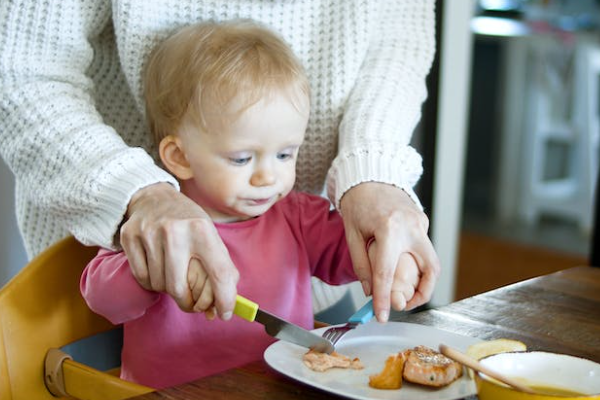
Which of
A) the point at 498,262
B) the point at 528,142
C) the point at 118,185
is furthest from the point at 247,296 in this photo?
the point at 528,142

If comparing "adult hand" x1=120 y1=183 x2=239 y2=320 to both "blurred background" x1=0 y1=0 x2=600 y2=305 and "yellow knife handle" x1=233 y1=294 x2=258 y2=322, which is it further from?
"blurred background" x1=0 y1=0 x2=600 y2=305

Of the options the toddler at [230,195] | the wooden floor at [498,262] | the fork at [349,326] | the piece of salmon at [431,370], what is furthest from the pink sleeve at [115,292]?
the wooden floor at [498,262]

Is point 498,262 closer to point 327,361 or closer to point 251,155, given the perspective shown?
point 251,155

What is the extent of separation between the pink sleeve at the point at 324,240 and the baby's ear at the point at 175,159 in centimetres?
16

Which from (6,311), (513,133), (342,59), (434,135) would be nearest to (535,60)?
(513,133)

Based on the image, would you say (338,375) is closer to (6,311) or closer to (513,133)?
(6,311)

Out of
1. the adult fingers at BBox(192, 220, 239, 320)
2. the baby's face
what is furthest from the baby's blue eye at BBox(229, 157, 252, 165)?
the adult fingers at BBox(192, 220, 239, 320)

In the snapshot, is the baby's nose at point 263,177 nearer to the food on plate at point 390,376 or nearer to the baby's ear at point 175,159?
the baby's ear at point 175,159

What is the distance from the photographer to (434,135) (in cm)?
261

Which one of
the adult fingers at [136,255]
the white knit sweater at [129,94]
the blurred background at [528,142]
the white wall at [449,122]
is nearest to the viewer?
the adult fingers at [136,255]

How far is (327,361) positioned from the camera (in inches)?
33.6

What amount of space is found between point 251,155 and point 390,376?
1.12ft

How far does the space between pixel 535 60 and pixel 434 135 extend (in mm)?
1862

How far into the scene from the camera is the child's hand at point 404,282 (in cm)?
91
